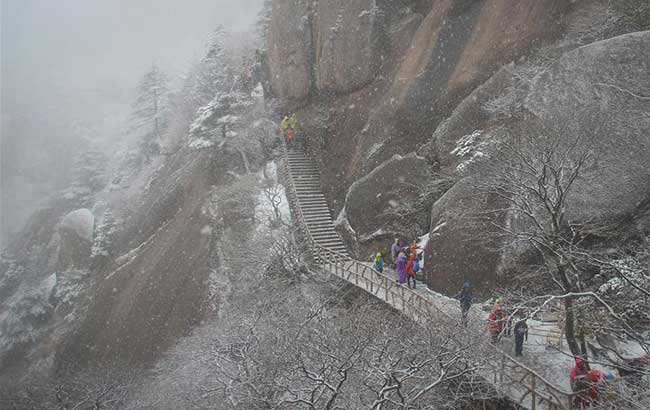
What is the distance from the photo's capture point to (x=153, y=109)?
128ft

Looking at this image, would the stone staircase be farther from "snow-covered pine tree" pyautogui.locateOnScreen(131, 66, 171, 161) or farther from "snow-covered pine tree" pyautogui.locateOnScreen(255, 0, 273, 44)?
"snow-covered pine tree" pyautogui.locateOnScreen(131, 66, 171, 161)

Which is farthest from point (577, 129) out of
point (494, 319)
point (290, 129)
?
point (290, 129)

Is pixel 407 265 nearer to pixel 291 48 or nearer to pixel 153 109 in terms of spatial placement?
pixel 291 48

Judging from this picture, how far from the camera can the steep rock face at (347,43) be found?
72.2 ft

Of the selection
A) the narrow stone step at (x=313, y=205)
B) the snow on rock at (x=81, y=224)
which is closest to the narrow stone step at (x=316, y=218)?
the narrow stone step at (x=313, y=205)

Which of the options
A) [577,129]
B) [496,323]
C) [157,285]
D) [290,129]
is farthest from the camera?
[290,129]

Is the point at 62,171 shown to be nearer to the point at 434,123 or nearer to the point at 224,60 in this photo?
the point at 224,60

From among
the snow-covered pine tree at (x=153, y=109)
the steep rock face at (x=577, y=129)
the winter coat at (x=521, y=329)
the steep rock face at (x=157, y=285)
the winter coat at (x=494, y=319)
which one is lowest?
the steep rock face at (x=157, y=285)

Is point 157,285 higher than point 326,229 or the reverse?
the reverse

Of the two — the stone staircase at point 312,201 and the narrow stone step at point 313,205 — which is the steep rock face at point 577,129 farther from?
the narrow stone step at point 313,205

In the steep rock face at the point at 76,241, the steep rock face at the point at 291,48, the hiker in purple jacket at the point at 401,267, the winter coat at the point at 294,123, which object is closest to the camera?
the hiker in purple jacket at the point at 401,267

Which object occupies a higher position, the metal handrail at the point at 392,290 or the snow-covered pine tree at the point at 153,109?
the snow-covered pine tree at the point at 153,109

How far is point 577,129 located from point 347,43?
14.1 m

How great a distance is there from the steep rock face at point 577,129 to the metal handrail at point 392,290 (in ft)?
5.86
